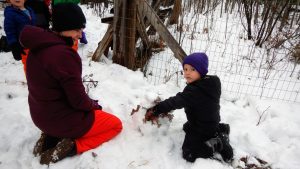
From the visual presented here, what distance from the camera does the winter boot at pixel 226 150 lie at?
2.66 meters

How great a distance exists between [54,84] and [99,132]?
0.73m

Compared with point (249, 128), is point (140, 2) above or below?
above

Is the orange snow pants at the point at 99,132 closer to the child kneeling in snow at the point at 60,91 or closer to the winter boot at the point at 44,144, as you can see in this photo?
the child kneeling in snow at the point at 60,91

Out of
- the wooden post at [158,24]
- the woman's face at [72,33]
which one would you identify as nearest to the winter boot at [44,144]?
the woman's face at [72,33]

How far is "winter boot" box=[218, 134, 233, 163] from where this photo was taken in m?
2.66

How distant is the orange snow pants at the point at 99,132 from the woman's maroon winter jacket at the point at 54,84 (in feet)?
0.45

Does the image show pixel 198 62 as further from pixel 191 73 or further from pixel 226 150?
pixel 226 150

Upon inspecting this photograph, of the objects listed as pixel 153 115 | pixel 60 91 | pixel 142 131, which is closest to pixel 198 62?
pixel 153 115

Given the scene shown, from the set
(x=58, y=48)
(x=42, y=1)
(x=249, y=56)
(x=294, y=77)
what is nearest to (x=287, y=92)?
(x=294, y=77)

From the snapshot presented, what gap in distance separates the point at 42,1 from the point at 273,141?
3858 mm

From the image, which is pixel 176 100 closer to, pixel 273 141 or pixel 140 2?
pixel 273 141

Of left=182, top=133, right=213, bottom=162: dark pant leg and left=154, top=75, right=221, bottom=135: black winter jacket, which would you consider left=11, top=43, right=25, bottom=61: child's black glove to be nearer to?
left=154, top=75, right=221, bottom=135: black winter jacket

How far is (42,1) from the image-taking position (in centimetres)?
425

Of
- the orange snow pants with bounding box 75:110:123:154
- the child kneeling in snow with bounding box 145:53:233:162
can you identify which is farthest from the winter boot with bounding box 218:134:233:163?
the orange snow pants with bounding box 75:110:123:154
